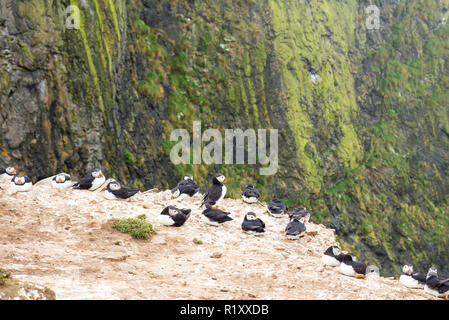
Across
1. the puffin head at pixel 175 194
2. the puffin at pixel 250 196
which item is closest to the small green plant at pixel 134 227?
the puffin head at pixel 175 194

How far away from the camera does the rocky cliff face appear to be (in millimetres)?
18688

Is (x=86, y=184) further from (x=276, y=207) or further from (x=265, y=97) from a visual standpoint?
(x=265, y=97)

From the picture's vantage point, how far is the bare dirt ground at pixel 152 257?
748cm

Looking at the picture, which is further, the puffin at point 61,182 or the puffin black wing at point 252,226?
the puffin at point 61,182

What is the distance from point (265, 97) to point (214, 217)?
27.6 m

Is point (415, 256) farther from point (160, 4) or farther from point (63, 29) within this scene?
point (63, 29)

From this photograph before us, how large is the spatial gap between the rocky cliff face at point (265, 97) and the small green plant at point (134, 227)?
8.32 meters

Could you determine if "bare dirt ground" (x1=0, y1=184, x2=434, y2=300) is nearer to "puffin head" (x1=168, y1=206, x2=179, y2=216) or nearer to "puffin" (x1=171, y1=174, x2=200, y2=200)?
"puffin head" (x1=168, y1=206, x2=179, y2=216)

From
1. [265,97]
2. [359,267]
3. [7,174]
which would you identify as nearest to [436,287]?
[359,267]

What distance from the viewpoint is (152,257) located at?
9.88 meters

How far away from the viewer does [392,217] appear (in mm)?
47281

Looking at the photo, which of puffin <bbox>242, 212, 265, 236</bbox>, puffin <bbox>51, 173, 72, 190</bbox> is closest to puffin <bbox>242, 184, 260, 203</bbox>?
puffin <bbox>242, 212, 265, 236</bbox>

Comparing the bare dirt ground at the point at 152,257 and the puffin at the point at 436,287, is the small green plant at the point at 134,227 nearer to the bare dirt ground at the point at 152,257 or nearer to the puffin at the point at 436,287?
the bare dirt ground at the point at 152,257
